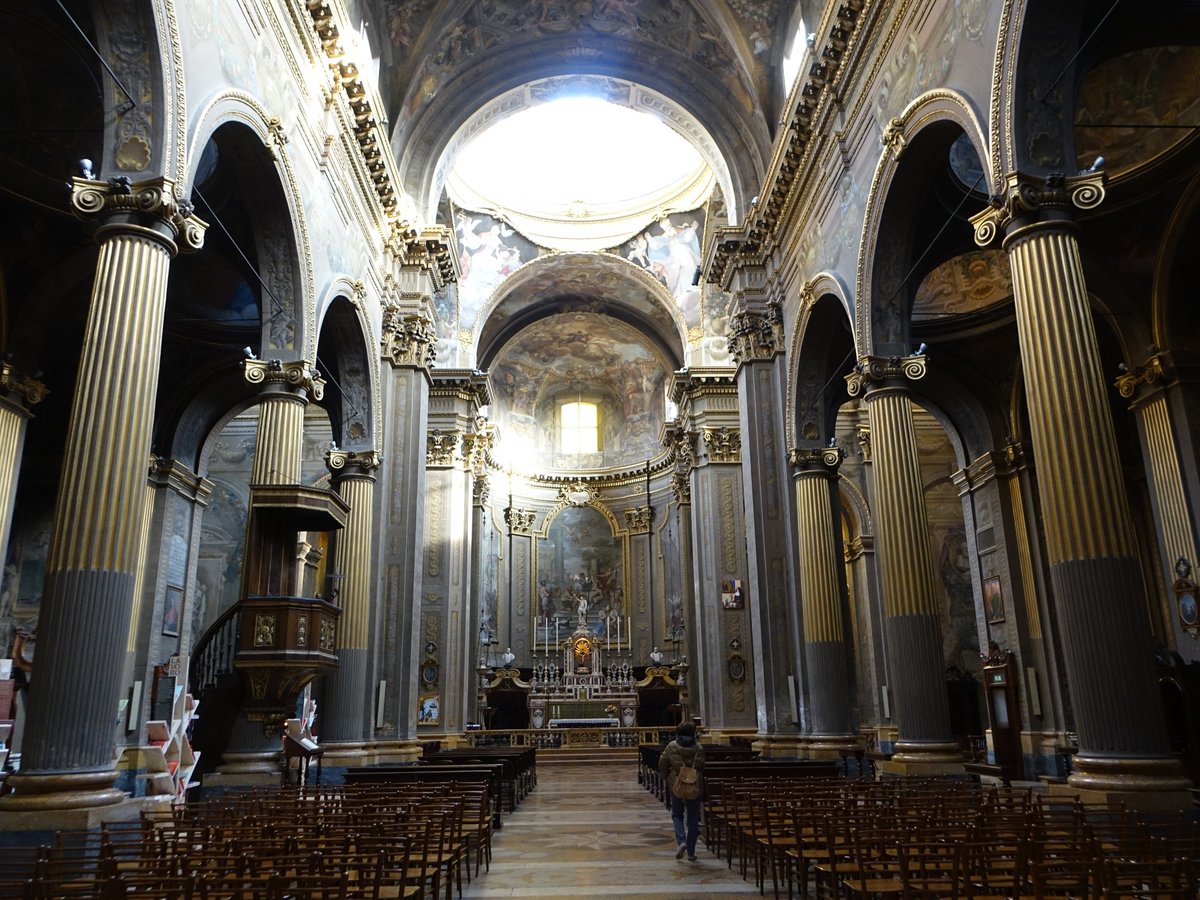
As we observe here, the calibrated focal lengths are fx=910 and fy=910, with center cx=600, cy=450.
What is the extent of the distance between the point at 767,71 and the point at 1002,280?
6200 millimetres

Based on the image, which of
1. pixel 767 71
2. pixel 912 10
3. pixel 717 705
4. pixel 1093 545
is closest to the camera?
pixel 1093 545

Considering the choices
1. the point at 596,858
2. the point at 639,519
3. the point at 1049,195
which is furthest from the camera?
the point at 639,519

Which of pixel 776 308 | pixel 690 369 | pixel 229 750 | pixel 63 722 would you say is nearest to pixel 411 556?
pixel 229 750

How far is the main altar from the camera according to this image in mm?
29031

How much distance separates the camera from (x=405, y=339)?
691 inches

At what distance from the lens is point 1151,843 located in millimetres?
5078

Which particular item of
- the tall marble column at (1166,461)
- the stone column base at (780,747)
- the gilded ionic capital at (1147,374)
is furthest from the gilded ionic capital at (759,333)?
the stone column base at (780,747)

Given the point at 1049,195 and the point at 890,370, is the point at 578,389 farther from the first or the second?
the point at 1049,195

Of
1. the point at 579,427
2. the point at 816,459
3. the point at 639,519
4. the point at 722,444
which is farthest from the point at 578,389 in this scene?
the point at 816,459

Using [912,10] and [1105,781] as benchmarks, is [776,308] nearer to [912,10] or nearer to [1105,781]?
[912,10]

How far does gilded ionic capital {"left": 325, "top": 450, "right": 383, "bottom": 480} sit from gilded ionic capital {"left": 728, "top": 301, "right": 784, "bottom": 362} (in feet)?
24.3

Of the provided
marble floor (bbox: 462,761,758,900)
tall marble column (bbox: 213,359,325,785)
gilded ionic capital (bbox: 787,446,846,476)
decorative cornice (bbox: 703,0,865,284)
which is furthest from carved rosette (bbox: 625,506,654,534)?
tall marble column (bbox: 213,359,325,785)

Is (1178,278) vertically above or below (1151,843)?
above

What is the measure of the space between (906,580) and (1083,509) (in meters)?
3.91
